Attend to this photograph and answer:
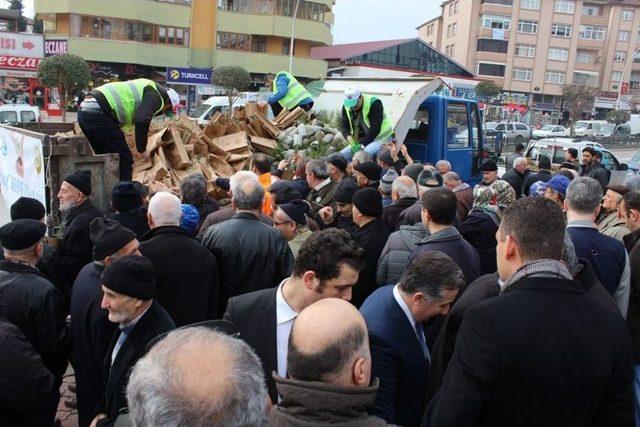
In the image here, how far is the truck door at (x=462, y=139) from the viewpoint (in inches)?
373

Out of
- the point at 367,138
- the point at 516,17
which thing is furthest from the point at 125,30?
the point at 516,17

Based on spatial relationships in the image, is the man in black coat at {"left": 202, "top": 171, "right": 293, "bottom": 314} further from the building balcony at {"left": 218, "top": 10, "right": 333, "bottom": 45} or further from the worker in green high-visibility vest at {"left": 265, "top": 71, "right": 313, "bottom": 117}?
the building balcony at {"left": 218, "top": 10, "right": 333, "bottom": 45}

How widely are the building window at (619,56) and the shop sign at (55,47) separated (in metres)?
68.8

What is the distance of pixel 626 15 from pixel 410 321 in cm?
8561

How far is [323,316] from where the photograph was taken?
73.1 inches

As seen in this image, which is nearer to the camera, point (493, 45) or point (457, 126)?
point (457, 126)

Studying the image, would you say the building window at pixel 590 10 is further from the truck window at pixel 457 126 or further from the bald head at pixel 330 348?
the bald head at pixel 330 348

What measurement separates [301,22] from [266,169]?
136 ft

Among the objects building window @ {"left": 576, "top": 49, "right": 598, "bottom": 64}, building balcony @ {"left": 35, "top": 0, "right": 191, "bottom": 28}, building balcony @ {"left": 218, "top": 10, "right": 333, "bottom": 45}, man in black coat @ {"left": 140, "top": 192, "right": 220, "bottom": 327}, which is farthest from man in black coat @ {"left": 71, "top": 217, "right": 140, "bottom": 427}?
building window @ {"left": 576, "top": 49, "right": 598, "bottom": 64}

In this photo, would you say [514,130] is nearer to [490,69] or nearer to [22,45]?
[22,45]

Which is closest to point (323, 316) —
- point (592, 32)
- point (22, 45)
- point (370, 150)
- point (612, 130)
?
point (370, 150)

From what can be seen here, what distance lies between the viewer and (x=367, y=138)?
852 centimetres

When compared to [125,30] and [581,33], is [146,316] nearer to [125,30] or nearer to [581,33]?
[125,30]

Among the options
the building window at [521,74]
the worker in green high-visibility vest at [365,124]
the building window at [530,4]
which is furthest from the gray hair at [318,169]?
the building window at [530,4]
